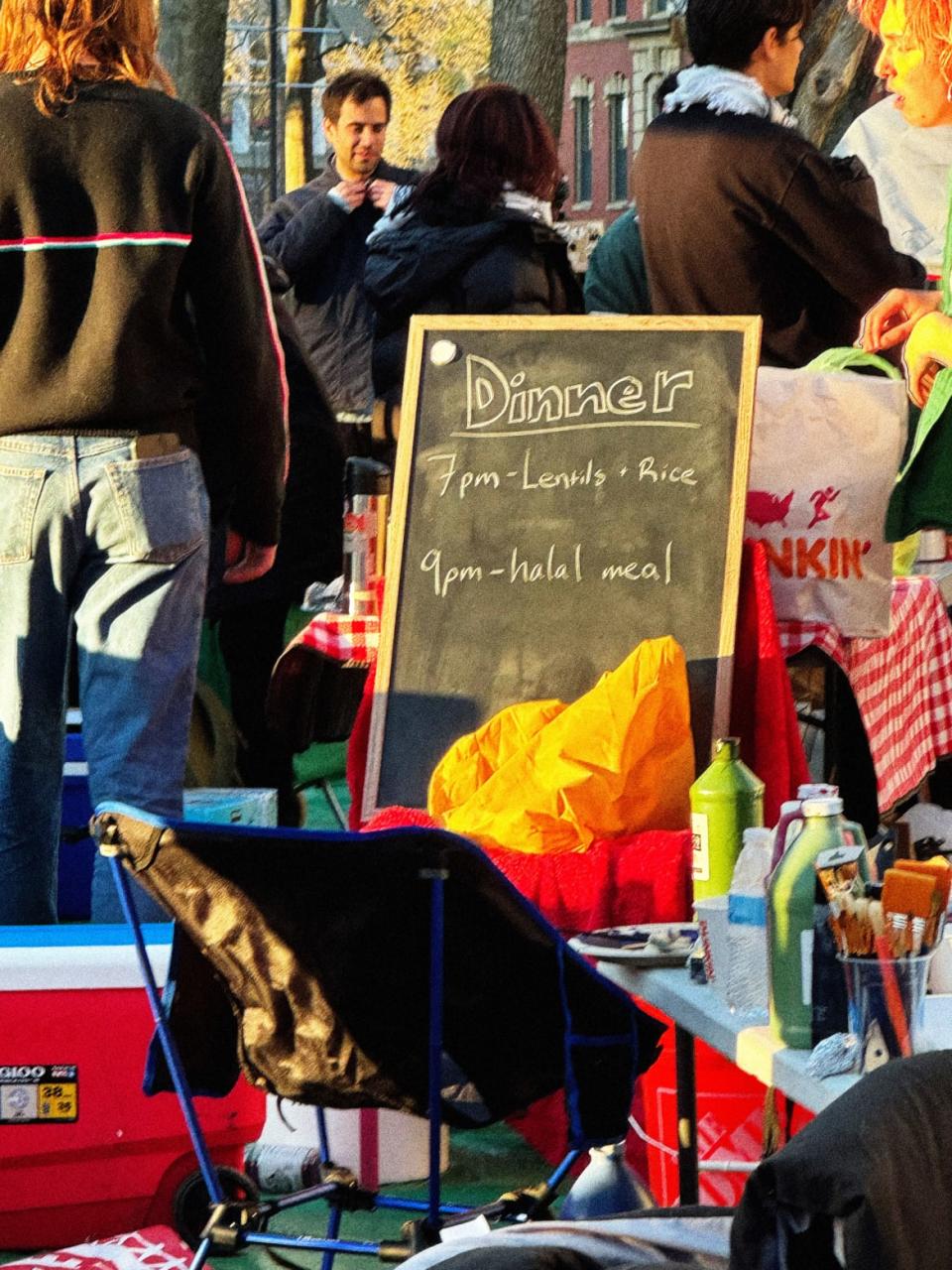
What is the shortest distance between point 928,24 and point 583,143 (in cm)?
4311

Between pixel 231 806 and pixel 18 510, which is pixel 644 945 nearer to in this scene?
pixel 18 510

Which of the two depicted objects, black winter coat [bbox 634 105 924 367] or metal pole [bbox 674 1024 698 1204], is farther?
black winter coat [bbox 634 105 924 367]

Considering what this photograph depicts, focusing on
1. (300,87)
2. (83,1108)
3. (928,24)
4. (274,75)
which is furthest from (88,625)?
(274,75)

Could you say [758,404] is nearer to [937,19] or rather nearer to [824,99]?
[937,19]

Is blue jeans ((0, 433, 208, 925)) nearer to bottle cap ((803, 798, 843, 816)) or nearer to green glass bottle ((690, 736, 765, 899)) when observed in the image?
green glass bottle ((690, 736, 765, 899))

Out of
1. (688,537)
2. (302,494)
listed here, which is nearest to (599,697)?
(688,537)

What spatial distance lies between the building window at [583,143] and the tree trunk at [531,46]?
78.7ft

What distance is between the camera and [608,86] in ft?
125

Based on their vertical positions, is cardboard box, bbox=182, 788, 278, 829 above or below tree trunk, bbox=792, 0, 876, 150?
below

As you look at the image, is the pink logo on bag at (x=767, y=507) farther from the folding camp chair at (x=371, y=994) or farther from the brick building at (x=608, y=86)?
the brick building at (x=608, y=86)

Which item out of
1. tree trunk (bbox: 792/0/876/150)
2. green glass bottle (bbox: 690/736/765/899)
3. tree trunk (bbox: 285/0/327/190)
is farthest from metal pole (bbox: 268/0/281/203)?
green glass bottle (bbox: 690/736/765/899)

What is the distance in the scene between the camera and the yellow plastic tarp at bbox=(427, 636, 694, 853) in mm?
3844

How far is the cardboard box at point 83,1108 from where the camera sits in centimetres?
338

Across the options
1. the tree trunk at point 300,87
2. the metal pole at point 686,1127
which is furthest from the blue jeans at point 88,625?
the tree trunk at point 300,87
